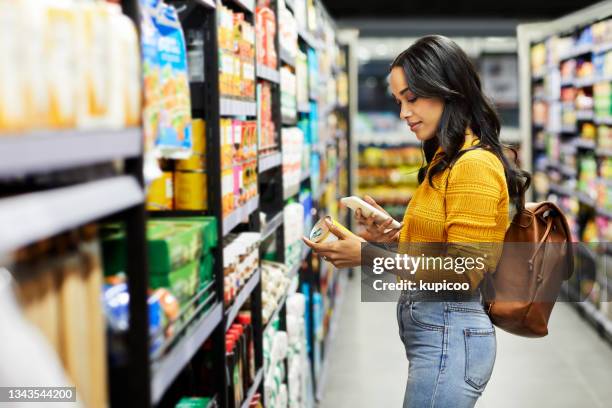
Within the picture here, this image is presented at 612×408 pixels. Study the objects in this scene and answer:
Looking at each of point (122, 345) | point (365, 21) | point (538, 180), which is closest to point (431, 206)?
point (122, 345)

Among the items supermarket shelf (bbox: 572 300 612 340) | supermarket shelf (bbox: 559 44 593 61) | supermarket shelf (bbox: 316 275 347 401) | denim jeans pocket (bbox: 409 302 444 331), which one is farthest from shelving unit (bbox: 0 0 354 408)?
supermarket shelf (bbox: 559 44 593 61)

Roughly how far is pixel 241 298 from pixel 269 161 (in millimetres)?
915

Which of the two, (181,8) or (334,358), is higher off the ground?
(181,8)

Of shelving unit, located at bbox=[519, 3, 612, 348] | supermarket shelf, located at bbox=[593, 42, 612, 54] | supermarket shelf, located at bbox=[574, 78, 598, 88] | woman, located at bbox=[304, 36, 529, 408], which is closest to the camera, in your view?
woman, located at bbox=[304, 36, 529, 408]

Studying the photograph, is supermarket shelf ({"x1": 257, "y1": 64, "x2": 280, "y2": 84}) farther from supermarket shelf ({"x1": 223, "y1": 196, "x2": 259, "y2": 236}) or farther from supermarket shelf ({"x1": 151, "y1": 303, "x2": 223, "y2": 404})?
supermarket shelf ({"x1": 151, "y1": 303, "x2": 223, "y2": 404})

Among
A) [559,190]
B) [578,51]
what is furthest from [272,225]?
[559,190]

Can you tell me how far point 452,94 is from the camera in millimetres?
2291

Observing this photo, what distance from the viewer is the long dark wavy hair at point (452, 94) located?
2291 millimetres

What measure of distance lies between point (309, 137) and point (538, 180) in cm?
559

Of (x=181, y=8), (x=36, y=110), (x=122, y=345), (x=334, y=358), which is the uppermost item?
(x=181, y=8)

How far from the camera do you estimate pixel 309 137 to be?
5285 millimetres

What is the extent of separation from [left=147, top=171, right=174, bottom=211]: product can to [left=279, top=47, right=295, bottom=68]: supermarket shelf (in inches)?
65.3

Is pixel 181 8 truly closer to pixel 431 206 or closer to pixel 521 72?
pixel 431 206

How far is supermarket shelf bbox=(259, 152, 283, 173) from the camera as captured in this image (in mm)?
3256
